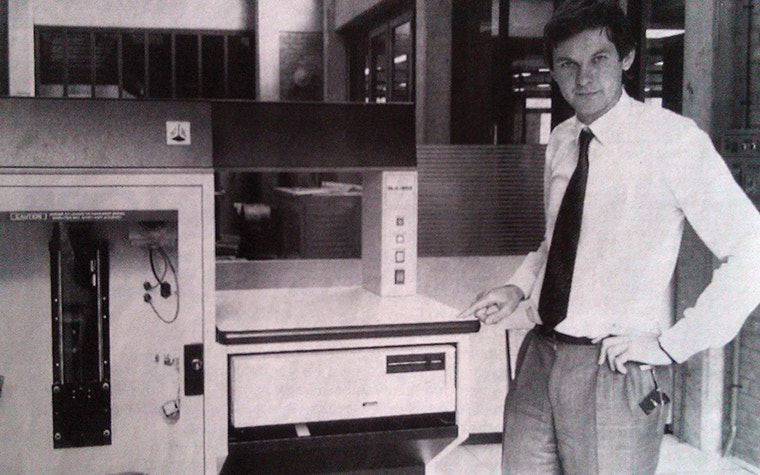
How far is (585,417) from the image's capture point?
5.48 feet

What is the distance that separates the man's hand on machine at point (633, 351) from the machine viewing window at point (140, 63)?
3875 mm

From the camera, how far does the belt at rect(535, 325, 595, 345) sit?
1704mm

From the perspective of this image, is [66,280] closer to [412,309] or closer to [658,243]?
[412,309]

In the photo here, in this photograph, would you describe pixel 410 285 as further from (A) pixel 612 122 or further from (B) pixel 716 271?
(B) pixel 716 271

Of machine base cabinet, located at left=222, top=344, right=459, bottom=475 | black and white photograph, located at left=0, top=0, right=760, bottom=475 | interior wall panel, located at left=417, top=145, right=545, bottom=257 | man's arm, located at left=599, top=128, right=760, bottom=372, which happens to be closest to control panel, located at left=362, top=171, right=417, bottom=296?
black and white photograph, located at left=0, top=0, right=760, bottom=475

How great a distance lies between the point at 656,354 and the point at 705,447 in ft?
8.34

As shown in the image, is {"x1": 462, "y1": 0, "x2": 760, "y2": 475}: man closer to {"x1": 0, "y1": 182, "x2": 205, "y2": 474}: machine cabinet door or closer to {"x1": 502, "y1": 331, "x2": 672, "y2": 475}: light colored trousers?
{"x1": 502, "y1": 331, "x2": 672, "y2": 475}: light colored trousers

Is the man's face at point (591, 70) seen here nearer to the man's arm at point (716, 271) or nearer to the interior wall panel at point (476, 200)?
the man's arm at point (716, 271)

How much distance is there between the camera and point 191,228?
2.29 meters

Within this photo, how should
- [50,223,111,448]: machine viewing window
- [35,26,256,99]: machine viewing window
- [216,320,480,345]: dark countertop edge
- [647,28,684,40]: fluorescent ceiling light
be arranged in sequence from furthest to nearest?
[35,26,256,99]: machine viewing window, [647,28,684,40]: fluorescent ceiling light, [50,223,111,448]: machine viewing window, [216,320,480,345]: dark countertop edge

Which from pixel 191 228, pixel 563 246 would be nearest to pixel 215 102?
pixel 191 228

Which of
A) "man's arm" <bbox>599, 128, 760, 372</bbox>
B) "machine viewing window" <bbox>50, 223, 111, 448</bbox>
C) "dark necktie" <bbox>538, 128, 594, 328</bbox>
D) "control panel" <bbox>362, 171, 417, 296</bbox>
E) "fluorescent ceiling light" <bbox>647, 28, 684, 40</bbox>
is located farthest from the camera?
"fluorescent ceiling light" <bbox>647, 28, 684, 40</bbox>

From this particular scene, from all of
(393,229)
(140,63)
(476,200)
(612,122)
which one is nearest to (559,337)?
(612,122)

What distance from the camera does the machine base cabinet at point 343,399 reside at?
7.61 ft
